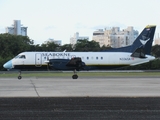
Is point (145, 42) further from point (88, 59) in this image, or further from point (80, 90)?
point (80, 90)

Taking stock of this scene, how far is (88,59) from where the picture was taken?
118 feet

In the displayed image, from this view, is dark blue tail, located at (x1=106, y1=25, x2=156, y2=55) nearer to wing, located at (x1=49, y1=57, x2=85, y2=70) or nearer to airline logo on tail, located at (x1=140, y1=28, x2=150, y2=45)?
airline logo on tail, located at (x1=140, y1=28, x2=150, y2=45)

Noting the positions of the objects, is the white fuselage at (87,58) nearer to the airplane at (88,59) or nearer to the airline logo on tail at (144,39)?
the airplane at (88,59)

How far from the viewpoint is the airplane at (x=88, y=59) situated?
34.5 metres

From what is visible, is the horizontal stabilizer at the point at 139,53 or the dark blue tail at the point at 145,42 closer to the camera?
the horizontal stabilizer at the point at 139,53

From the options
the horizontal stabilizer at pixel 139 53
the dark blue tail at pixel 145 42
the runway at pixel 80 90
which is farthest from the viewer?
the dark blue tail at pixel 145 42

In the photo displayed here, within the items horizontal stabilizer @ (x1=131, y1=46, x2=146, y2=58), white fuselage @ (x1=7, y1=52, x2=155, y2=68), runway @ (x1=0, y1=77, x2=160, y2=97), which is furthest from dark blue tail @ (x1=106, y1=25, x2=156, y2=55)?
runway @ (x1=0, y1=77, x2=160, y2=97)

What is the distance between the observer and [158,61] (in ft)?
215

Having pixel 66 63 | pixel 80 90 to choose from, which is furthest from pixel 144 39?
pixel 80 90

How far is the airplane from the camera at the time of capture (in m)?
34.5

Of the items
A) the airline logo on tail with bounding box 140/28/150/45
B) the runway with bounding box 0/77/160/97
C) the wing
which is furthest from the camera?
the airline logo on tail with bounding box 140/28/150/45

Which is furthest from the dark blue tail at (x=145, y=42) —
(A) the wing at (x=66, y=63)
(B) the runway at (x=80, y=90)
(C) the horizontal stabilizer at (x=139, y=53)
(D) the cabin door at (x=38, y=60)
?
(B) the runway at (x=80, y=90)

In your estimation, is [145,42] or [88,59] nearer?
[88,59]
